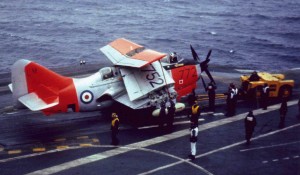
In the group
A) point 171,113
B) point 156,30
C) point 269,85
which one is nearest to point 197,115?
point 171,113

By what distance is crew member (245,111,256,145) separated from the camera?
2545 cm

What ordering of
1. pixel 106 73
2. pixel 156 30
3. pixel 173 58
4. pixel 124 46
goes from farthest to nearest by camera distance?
pixel 156 30, pixel 124 46, pixel 173 58, pixel 106 73

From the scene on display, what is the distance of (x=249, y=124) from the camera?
25547 mm

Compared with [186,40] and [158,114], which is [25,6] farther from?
[158,114]

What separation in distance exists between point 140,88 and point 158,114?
2177 mm

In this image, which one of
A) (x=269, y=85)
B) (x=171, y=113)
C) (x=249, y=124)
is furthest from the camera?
(x=269, y=85)

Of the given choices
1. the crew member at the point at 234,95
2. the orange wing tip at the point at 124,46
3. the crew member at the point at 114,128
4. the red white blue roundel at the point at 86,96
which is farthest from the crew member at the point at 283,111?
the red white blue roundel at the point at 86,96

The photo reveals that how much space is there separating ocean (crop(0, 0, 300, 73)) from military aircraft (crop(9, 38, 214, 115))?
71.7ft

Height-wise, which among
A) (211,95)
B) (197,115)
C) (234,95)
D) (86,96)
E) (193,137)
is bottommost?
(193,137)

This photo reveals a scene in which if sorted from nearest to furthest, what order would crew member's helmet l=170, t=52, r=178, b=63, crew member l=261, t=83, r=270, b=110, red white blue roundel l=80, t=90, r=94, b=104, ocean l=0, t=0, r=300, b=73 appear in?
red white blue roundel l=80, t=90, r=94, b=104 → crew member l=261, t=83, r=270, b=110 → crew member's helmet l=170, t=52, r=178, b=63 → ocean l=0, t=0, r=300, b=73

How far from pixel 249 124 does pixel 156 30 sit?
2218 inches

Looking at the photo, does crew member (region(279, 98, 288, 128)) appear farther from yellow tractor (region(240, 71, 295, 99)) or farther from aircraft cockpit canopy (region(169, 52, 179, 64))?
aircraft cockpit canopy (region(169, 52, 179, 64))

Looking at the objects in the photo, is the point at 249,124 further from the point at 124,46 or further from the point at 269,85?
the point at 124,46

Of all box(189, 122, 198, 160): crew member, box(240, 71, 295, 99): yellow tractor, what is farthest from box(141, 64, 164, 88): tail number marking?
box(240, 71, 295, 99): yellow tractor
